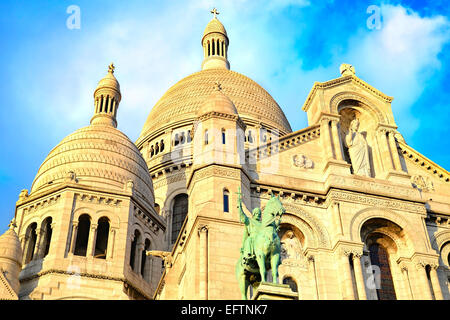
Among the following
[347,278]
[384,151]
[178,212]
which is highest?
[178,212]

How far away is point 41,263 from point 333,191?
16636 millimetres

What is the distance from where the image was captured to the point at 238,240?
23922mm

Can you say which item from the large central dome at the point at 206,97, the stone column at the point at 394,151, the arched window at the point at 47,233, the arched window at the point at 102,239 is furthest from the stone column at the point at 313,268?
the large central dome at the point at 206,97

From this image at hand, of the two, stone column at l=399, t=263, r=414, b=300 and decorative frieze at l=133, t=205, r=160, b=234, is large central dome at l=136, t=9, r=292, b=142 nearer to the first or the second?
decorative frieze at l=133, t=205, r=160, b=234

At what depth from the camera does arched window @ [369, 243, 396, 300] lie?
26.1m

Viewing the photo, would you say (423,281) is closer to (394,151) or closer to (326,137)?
(394,151)

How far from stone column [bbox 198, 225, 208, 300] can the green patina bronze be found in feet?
10.1

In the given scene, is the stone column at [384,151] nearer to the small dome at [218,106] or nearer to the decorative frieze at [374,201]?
the decorative frieze at [374,201]

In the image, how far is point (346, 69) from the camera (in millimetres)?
32688

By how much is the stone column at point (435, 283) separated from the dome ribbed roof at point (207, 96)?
78.2ft

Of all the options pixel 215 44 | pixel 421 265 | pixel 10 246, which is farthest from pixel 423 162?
pixel 215 44

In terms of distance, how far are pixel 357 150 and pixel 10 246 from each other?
17972 millimetres
